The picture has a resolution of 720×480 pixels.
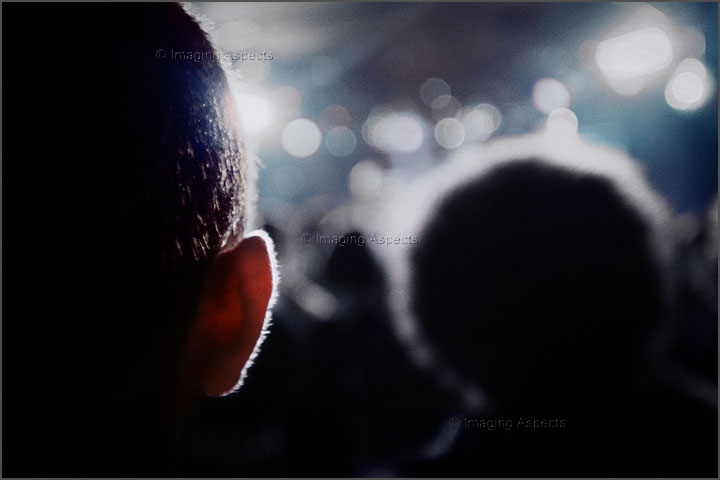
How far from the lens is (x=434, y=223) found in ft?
3.62

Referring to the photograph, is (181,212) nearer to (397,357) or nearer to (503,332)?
(503,332)

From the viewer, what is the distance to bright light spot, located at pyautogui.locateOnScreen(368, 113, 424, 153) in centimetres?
970

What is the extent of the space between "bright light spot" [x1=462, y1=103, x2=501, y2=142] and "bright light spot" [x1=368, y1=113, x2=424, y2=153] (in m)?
1.13

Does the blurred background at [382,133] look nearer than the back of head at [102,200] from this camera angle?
No

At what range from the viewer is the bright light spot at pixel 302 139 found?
35.6 ft

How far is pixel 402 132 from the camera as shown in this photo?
971cm

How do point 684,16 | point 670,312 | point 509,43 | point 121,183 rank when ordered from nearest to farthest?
point 121,183 → point 670,312 → point 684,16 → point 509,43

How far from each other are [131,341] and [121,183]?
0.76ft

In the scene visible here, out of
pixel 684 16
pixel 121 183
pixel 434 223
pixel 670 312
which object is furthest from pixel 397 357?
pixel 684 16

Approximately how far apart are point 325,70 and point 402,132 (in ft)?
7.03

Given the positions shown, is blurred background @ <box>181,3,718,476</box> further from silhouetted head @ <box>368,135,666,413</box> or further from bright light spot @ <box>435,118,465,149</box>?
silhouetted head @ <box>368,135,666,413</box>

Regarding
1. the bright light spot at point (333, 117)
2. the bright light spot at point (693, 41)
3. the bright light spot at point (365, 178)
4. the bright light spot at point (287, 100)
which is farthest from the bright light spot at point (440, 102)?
the bright light spot at point (693, 41)

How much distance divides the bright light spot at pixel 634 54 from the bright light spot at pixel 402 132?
4.03 metres

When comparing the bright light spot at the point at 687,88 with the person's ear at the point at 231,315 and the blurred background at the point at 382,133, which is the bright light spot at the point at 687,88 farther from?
the person's ear at the point at 231,315
